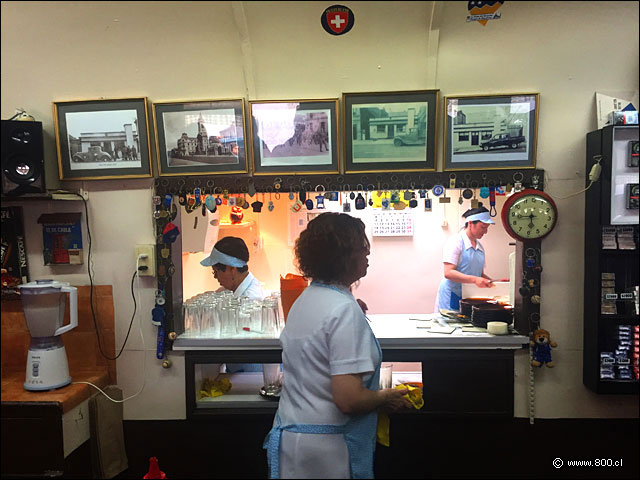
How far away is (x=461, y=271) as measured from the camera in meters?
3.13

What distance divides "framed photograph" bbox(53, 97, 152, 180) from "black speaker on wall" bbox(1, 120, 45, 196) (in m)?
0.31

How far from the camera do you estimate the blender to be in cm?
177

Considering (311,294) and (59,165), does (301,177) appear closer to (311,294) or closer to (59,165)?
(311,294)

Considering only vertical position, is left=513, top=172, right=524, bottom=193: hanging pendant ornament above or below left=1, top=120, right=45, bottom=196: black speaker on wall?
below

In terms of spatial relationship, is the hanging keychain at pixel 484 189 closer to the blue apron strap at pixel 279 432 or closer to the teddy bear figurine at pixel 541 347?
the teddy bear figurine at pixel 541 347

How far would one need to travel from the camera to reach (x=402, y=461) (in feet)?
6.75

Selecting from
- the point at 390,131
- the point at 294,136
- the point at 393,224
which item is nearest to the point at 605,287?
the point at 390,131

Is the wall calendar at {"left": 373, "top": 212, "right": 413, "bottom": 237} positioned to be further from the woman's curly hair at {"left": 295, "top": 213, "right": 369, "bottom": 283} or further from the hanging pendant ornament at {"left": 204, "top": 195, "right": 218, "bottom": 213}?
the woman's curly hair at {"left": 295, "top": 213, "right": 369, "bottom": 283}

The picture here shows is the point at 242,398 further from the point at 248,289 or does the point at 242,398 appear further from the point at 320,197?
the point at 320,197

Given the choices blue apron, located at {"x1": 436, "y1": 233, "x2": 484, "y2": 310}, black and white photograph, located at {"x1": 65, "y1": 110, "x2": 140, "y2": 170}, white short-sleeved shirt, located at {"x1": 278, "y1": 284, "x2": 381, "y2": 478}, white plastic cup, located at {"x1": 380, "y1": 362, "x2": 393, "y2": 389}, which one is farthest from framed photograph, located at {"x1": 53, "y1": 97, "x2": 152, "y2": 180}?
blue apron, located at {"x1": 436, "y1": 233, "x2": 484, "y2": 310}

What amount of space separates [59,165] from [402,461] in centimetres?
211

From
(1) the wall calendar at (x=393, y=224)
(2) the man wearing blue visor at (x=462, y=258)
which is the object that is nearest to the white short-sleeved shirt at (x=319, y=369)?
(2) the man wearing blue visor at (x=462, y=258)

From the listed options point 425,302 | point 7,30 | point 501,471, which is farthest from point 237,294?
point 425,302

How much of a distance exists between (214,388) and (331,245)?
4.49ft
